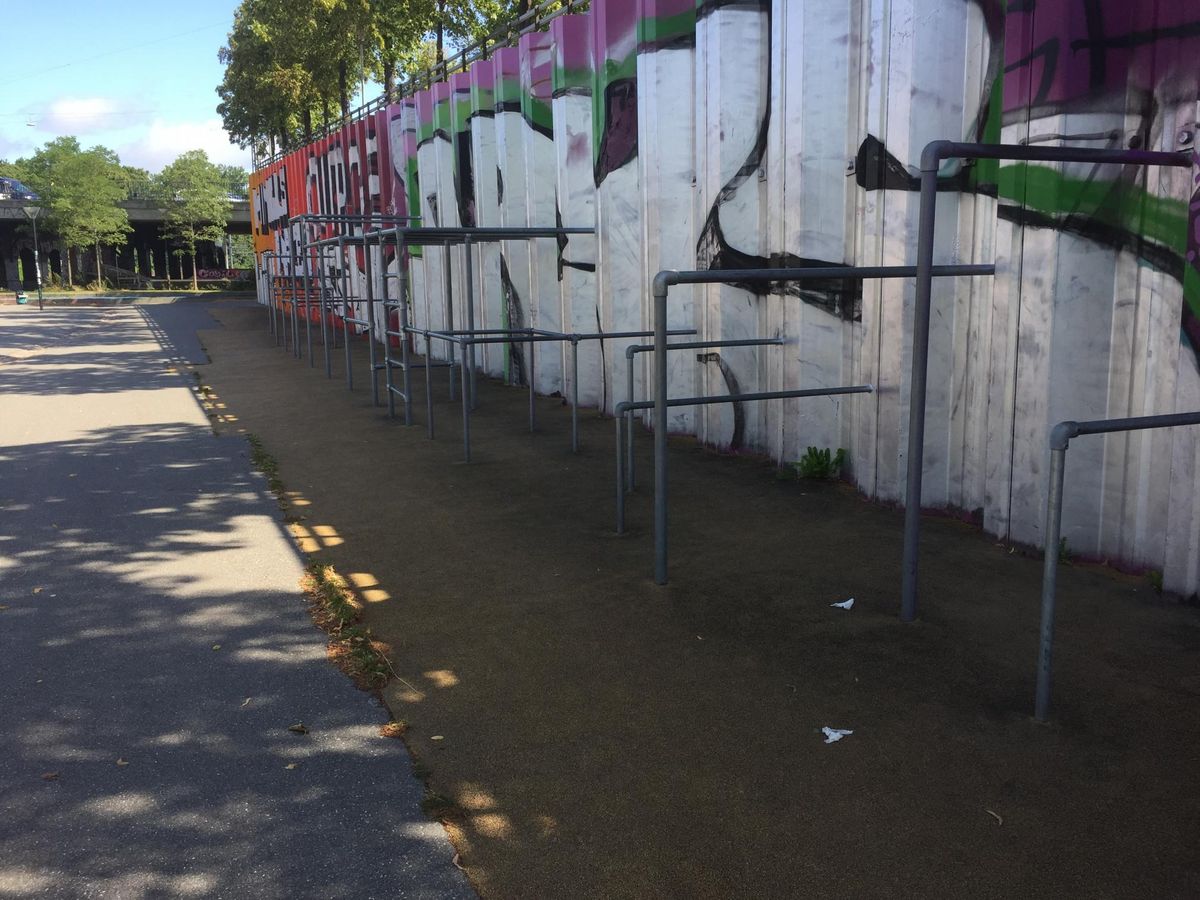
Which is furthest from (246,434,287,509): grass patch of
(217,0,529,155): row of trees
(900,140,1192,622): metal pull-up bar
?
(217,0,529,155): row of trees

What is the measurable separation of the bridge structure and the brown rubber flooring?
64.6 m

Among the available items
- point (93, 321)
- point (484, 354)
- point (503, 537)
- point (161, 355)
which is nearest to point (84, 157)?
Answer: point (93, 321)

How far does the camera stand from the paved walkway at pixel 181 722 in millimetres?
2773

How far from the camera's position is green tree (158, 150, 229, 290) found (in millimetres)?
64875

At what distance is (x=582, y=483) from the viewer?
24.4ft

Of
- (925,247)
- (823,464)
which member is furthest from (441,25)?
(925,247)

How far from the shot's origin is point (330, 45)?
3170 cm

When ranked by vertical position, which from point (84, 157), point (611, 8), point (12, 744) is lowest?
point (12, 744)

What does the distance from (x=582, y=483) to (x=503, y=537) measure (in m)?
1.52

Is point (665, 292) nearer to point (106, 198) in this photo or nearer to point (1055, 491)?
point (1055, 491)

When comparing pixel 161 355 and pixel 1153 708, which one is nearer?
pixel 1153 708

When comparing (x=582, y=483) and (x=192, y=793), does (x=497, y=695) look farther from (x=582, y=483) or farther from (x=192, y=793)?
(x=582, y=483)

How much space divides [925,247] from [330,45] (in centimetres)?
3175

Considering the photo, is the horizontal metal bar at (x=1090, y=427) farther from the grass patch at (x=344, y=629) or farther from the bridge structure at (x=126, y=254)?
the bridge structure at (x=126, y=254)
